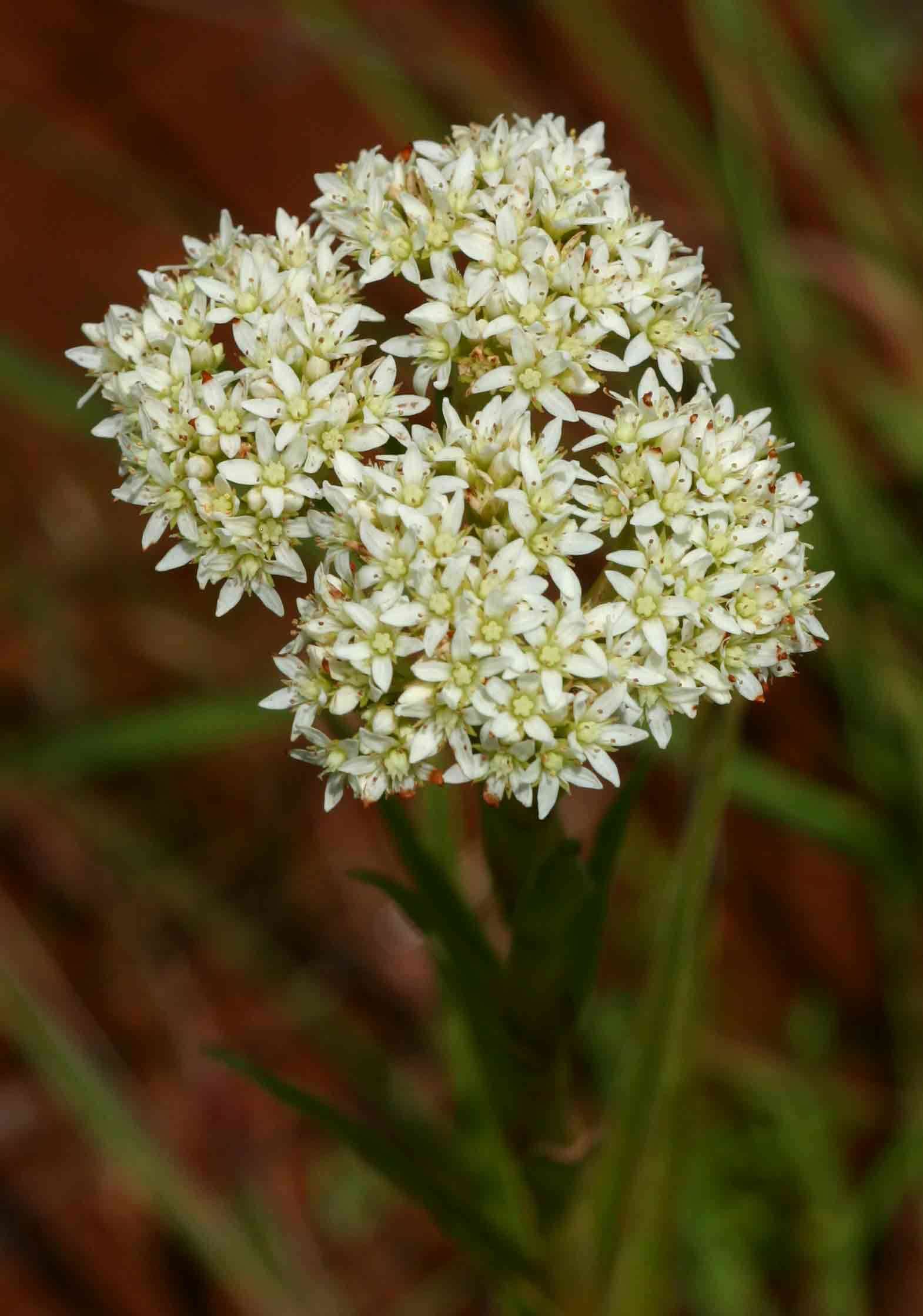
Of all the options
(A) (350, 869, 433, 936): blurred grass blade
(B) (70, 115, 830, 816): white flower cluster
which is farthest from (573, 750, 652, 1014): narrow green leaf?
(A) (350, 869, 433, 936): blurred grass blade

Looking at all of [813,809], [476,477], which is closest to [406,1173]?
[476,477]

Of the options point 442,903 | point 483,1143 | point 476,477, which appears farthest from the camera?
point 483,1143

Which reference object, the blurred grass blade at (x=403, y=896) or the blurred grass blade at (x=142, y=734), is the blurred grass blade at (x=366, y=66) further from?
the blurred grass blade at (x=403, y=896)

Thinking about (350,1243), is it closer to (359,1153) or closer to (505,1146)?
(505,1146)

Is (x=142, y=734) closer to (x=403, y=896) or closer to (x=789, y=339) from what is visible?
(x=403, y=896)

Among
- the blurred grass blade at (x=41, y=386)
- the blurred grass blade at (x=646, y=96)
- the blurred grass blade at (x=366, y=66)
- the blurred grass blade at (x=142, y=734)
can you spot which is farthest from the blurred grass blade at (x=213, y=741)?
the blurred grass blade at (x=646, y=96)

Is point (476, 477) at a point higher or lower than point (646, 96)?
lower

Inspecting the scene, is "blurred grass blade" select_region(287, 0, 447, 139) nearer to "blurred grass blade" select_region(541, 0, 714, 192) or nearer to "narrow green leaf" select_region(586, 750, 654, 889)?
"blurred grass blade" select_region(541, 0, 714, 192)
